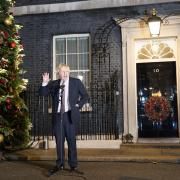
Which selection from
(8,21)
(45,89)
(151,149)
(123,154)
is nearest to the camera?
(45,89)

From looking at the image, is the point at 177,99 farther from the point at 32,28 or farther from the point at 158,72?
the point at 32,28

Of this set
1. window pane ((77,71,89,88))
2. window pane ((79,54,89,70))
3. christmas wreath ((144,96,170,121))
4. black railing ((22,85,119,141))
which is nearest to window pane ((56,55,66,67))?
window pane ((79,54,89,70))

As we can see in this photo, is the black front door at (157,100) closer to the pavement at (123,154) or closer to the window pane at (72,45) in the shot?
the pavement at (123,154)

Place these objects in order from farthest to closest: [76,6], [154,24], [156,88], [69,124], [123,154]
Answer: [76,6] → [156,88] → [154,24] → [123,154] → [69,124]

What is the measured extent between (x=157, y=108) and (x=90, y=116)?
2056mm

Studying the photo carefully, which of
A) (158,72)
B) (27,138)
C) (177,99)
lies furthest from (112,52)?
(27,138)

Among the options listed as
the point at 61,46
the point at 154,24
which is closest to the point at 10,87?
the point at 61,46

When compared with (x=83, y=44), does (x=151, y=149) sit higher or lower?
lower

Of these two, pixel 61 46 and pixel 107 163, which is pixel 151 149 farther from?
pixel 61 46

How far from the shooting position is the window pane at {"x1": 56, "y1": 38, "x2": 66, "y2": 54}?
14516 mm

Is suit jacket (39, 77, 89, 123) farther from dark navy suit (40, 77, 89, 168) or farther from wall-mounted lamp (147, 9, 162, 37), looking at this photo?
wall-mounted lamp (147, 9, 162, 37)

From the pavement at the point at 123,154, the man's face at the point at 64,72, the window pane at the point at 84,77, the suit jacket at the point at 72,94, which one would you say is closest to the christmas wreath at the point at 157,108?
the pavement at the point at 123,154

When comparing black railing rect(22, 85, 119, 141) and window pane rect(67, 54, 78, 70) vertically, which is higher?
Result: window pane rect(67, 54, 78, 70)

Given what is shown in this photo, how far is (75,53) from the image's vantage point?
14.4 m
